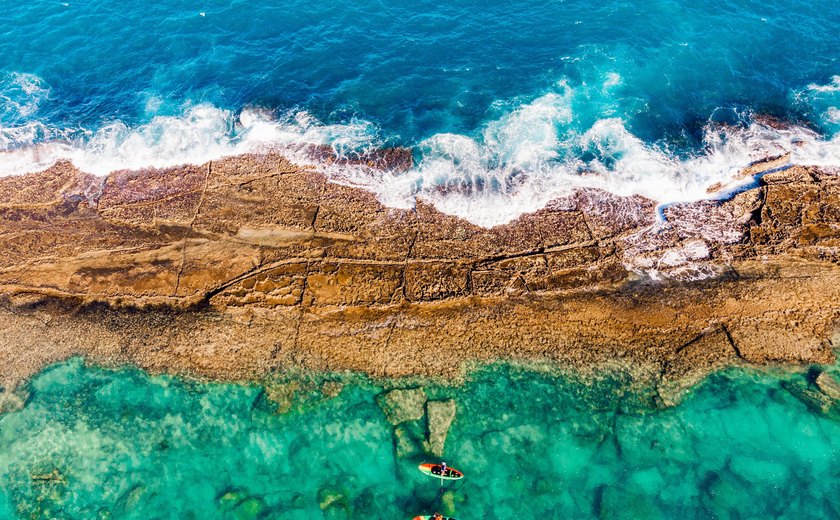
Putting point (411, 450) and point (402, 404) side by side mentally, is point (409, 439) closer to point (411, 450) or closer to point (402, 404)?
point (411, 450)

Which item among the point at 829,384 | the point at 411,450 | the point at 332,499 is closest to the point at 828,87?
the point at 829,384

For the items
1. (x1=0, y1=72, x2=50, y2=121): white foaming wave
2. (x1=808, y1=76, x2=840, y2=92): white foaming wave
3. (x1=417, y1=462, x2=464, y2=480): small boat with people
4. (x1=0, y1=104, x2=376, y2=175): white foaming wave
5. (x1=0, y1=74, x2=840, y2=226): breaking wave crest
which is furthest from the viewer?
(x1=0, y1=72, x2=50, y2=121): white foaming wave

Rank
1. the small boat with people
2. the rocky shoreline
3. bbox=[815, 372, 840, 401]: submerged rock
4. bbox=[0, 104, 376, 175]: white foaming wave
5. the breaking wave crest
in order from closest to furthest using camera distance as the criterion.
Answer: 1. the small boat with people
2. bbox=[815, 372, 840, 401]: submerged rock
3. the rocky shoreline
4. the breaking wave crest
5. bbox=[0, 104, 376, 175]: white foaming wave

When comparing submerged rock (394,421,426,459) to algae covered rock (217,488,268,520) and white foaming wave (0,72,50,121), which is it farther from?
white foaming wave (0,72,50,121)

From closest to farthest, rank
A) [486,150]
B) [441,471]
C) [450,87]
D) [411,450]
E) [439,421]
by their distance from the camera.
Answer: [441,471] < [411,450] < [439,421] < [486,150] < [450,87]

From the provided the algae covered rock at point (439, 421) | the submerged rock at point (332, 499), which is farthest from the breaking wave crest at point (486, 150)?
the submerged rock at point (332, 499)

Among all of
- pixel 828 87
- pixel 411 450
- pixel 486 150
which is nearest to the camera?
pixel 411 450

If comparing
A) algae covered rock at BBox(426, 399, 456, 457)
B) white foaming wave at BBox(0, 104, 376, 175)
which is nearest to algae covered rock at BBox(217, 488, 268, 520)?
algae covered rock at BBox(426, 399, 456, 457)
